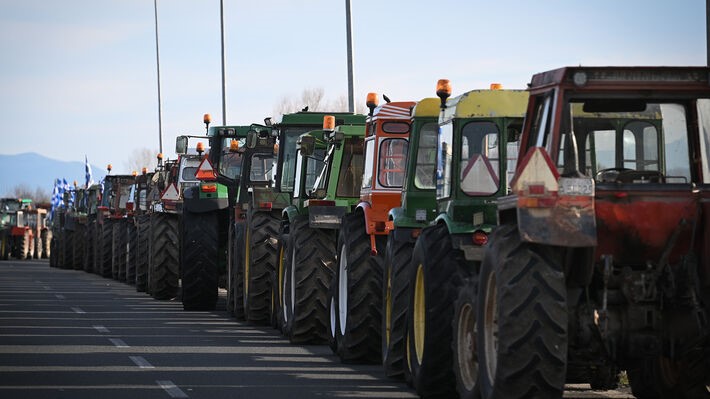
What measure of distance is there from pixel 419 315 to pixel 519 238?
12.4 ft

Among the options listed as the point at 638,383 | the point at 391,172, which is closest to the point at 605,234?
the point at 638,383

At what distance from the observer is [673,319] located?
11711 mm

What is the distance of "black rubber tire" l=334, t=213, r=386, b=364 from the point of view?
1844 cm

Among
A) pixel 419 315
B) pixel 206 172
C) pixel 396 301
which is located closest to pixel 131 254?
pixel 206 172

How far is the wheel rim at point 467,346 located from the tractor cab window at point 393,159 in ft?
17.9

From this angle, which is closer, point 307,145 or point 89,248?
point 307,145

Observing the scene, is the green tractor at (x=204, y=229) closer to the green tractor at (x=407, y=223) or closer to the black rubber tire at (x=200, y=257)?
the black rubber tire at (x=200, y=257)

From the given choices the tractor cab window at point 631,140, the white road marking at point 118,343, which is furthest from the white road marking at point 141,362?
the tractor cab window at point 631,140

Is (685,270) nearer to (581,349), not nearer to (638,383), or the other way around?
(581,349)

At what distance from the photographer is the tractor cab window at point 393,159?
18.4 meters

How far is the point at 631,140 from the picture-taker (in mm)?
12766

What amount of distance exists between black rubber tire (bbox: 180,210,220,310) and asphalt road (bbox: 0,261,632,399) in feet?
1.54

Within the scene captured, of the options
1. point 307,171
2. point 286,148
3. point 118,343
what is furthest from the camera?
point 286,148

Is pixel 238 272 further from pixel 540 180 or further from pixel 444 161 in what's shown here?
pixel 540 180
